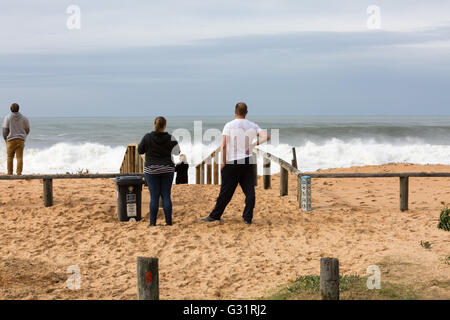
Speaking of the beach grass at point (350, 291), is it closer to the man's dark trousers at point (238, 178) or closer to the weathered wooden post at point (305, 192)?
the man's dark trousers at point (238, 178)

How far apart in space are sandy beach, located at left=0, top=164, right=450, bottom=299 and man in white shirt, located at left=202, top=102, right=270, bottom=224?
26.5 inches

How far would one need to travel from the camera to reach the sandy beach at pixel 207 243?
5906mm

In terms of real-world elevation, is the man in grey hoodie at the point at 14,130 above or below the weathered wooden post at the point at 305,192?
above

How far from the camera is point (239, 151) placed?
25.8 feet

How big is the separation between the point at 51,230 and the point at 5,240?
674 millimetres

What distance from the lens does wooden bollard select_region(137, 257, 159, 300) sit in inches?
173

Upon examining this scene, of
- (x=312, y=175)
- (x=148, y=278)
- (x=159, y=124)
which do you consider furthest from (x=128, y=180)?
(x=148, y=278)

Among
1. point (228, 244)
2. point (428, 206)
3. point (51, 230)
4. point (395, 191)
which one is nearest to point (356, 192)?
point (395, 191)

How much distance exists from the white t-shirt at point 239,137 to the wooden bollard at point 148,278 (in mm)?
3608

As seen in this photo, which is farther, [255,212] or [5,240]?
[255,212]

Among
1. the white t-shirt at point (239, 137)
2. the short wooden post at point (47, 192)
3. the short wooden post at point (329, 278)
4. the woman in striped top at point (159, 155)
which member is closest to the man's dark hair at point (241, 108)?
the white t-shirt at point (239, 137)

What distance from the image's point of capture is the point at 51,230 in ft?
26.9

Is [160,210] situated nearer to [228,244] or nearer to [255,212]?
[255,212]
